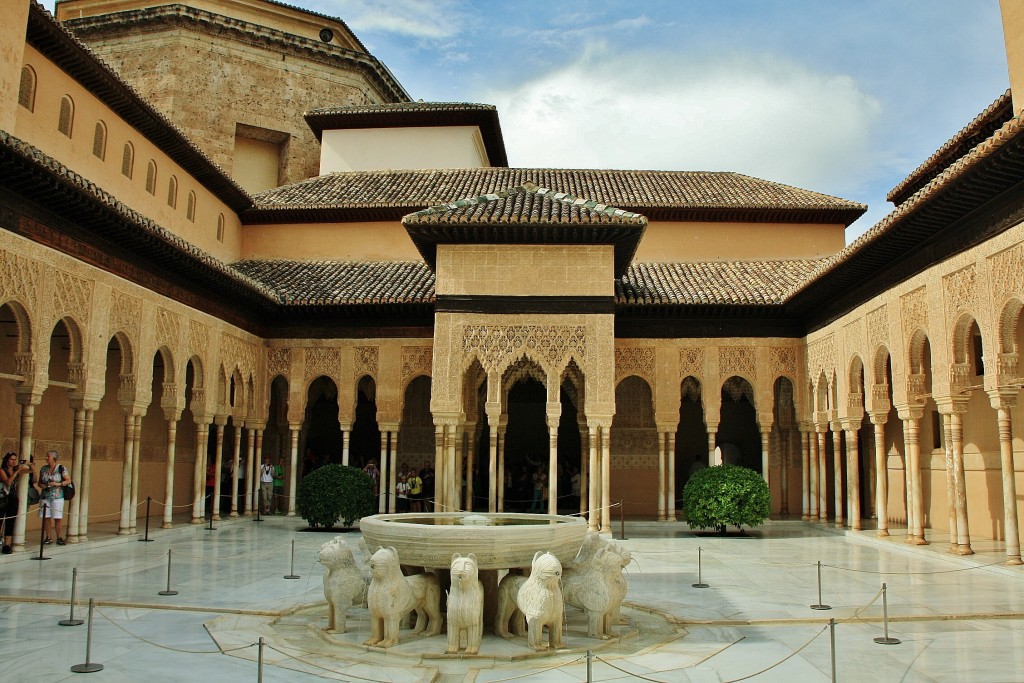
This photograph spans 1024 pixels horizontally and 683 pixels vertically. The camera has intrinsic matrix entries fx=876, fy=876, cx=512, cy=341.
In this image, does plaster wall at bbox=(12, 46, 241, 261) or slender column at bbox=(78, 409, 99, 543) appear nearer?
slender column at bbox=(78, 409, 99, 543)

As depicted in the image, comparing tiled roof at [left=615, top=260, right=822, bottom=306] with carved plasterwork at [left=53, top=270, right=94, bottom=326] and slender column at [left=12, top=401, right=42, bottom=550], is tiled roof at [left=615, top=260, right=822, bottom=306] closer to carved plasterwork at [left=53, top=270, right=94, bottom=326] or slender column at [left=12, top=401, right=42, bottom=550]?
carved plasterwork at [left=53, top=270, right=94, bottom=326]

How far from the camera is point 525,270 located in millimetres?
16562

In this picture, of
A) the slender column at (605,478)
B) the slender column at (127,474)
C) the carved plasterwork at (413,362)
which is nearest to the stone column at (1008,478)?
the slender column at (605,478)

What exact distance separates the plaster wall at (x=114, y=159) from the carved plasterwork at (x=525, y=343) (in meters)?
7.58

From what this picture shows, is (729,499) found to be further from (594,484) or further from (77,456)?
(77,456)

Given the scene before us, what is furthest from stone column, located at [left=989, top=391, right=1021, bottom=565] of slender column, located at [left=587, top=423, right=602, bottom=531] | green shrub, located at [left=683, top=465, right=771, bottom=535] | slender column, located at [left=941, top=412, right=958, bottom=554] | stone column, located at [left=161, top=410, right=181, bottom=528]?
stone column, located at [left=161, top=410, right=181, bottom=528]

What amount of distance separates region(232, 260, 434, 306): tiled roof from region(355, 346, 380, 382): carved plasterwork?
52.5 inches

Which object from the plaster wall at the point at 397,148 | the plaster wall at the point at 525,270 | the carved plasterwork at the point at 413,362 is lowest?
the carved plasterwork at the point at 413,362

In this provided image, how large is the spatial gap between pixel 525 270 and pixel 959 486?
26.6 ft

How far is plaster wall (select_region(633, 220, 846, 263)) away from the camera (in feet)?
73.4

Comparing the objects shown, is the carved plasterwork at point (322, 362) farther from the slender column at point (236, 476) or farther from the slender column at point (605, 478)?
the slender column at point (605, 478)

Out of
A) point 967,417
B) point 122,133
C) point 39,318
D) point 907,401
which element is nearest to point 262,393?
point 122,133

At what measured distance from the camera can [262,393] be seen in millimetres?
20391

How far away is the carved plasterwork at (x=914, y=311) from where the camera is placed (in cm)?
1381
